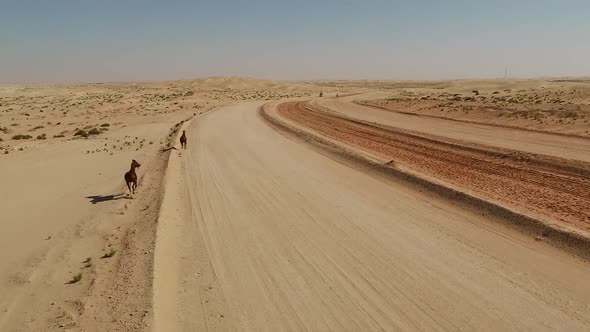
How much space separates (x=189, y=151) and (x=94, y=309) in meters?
16.3

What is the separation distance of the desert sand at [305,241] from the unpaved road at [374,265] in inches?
1.4

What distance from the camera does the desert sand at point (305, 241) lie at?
22.4 ft

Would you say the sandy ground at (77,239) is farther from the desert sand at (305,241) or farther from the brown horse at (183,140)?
the brown horse at (183,140)

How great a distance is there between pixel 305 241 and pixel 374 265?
1.90m

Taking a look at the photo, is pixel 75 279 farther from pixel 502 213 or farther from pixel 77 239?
pixel 502 213

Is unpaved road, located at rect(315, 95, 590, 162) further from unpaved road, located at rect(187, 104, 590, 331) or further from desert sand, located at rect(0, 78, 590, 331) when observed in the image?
unpaved road, located at rect(187, 104, 590, 331)

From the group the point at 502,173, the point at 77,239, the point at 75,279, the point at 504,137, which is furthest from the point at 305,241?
the point at 504,137

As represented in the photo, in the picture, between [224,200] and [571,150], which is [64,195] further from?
[571,150]

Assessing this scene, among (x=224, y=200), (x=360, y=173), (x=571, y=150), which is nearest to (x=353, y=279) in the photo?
(x=224, y=200)

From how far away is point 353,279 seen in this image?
7.88 meters

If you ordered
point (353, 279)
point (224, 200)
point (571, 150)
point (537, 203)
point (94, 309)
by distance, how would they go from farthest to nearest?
point (571, 150)
point (224, 200)
point (537, 203)
point (353, 279)
point (94, 309)

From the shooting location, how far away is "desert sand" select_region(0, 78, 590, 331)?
269 inches

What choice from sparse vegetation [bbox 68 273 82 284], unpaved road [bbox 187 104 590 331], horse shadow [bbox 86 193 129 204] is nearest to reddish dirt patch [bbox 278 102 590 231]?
unpaved road [bbox 187 104 590 331]

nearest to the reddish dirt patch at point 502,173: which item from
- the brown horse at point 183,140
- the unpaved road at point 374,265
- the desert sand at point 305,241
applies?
the desert sand at point 305,241
